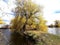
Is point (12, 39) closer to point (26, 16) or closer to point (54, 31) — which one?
point (26, 16)

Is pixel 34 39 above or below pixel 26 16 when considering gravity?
below

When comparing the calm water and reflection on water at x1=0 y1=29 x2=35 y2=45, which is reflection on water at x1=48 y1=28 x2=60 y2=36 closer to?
the calm water

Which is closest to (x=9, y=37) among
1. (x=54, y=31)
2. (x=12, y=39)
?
(x=12, y=39)

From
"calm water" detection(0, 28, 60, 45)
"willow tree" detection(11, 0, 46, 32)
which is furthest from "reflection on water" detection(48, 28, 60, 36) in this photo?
"willow tree" detection(11, 0, 46, 32)

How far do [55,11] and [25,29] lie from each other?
462mm

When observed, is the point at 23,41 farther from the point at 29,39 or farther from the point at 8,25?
the point at 8,25

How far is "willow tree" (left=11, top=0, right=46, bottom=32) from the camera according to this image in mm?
1681

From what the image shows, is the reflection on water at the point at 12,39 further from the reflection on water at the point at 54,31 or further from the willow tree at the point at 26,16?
the reflection on water at the point at 54,31

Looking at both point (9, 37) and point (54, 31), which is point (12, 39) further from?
point (54, 31)

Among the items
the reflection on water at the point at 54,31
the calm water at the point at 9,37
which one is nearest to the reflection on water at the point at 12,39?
the calm water at the point at 9,37

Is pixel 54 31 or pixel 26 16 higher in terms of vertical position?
pixel 26 16

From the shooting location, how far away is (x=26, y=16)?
1691 mm

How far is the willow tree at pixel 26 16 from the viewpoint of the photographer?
5.51ft

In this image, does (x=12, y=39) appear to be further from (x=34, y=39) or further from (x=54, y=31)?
(x=54, y=31)
